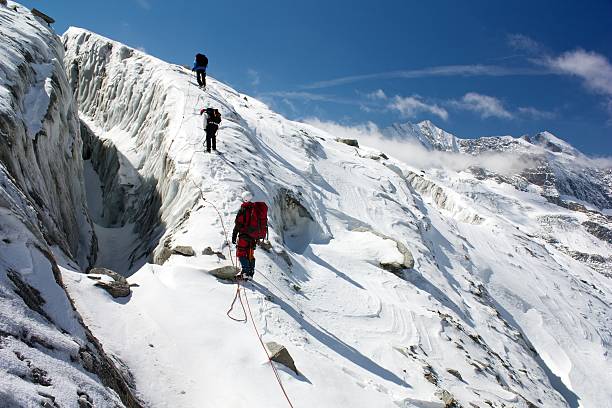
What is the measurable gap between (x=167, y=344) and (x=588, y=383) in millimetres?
31175

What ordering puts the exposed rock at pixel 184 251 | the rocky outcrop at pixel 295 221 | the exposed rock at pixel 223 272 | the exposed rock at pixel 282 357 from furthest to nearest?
the rocky outcrop at pixel 295 221
the exposed rock at pixel 184 251
the exposed rock at pixel 223 272
the exposed rock at pixel 282 357

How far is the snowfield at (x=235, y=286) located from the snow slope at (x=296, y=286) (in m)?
0.07

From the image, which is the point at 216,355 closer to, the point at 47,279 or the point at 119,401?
the point at 119,401

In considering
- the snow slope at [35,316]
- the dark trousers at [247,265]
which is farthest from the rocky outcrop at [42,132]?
the dark trousers at [247,265]

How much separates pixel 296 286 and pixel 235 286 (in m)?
3.50

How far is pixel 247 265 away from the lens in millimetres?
11281

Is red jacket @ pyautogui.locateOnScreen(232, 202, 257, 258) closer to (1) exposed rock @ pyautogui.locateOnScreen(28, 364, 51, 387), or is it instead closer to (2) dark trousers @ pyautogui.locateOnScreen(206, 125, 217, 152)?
(1) exposed rock @ pyautogui.locateOnScreen(28, 364, 51, 387)

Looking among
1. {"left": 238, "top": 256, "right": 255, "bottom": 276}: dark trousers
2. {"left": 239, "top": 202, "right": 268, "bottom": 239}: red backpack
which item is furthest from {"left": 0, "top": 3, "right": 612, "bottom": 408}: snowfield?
{"left": 239, "top": 202, "right": 268, "bottom": 239}: red backpack

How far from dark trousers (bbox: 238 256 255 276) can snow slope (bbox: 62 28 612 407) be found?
57 centimetres

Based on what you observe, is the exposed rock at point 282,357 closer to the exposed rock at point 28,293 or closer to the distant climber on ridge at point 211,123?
the exposed rock at point 28,293

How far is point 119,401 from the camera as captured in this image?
5.18 metres

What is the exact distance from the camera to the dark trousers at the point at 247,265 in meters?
11.2

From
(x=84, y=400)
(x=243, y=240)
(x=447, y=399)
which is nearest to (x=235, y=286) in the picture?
(x=243, y=240)

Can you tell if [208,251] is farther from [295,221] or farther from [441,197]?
[441,197]
